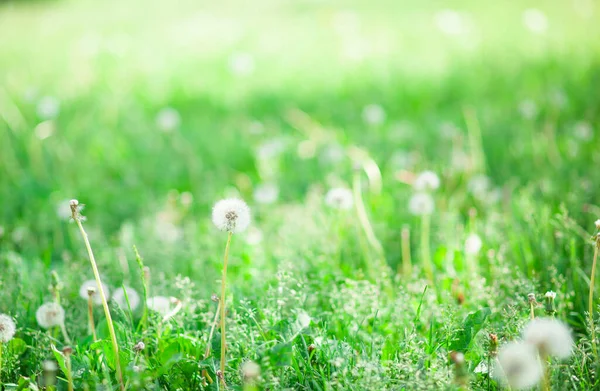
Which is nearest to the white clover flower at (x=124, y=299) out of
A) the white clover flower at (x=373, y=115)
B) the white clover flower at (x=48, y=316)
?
the white clover flower at (x=48, y=316)

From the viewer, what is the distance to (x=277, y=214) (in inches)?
91.8

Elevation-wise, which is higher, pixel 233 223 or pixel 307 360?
pixel 233 223

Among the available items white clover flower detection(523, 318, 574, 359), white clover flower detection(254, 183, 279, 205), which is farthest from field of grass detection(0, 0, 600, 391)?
white clover flower detection(523, 318, 574, 359)

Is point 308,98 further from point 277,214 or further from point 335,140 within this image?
point 277,214

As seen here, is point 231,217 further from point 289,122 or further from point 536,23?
point 536,23

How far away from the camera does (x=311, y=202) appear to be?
2326mm

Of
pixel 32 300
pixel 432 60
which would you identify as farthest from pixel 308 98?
pixel 32 300

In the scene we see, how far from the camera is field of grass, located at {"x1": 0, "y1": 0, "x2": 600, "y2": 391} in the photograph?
129 cm

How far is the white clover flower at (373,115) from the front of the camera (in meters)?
3.27

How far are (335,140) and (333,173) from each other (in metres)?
0.44

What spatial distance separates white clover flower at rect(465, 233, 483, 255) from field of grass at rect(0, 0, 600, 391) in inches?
0.9

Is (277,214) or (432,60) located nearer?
(277,214)

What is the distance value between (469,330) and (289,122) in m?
2.31

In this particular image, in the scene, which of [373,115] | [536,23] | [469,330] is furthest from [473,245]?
[536,23]
